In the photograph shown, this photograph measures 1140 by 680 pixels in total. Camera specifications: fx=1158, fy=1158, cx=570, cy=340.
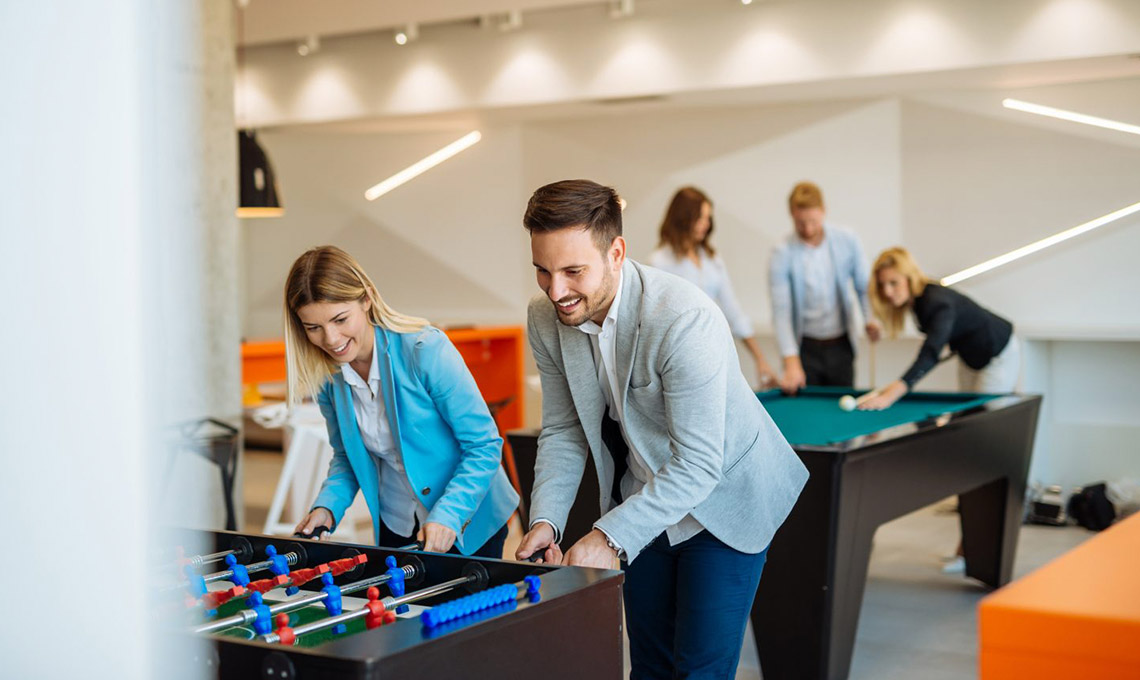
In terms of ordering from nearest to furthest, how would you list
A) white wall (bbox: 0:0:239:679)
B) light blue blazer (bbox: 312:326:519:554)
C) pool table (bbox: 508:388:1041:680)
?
white wall (bbox: 0:0:239:679)
light blue blazer (bbox: 312:326:519:554)
pool table (bbox: 508:388:1041:680)

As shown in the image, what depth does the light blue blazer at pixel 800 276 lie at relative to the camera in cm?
550

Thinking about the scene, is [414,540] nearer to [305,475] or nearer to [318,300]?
[318,300]

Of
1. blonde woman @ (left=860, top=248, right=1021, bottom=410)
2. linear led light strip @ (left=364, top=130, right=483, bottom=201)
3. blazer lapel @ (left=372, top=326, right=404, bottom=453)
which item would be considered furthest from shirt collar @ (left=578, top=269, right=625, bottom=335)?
linear led light strip @ (left=364, top=130, right=483, bottom=201)

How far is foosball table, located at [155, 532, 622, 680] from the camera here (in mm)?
1509

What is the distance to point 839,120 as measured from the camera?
6793mm

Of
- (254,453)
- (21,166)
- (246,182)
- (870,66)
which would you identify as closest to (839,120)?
(870,66)

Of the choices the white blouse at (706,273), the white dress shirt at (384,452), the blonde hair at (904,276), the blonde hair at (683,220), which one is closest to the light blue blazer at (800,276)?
the white blouse at (706,273)

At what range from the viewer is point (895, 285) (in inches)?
190

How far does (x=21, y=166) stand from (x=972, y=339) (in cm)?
460

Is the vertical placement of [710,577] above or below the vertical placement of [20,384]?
below

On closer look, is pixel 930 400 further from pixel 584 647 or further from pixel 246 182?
pixel 246 182

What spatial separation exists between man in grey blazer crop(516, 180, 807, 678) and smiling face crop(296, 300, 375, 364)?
0.39 metres

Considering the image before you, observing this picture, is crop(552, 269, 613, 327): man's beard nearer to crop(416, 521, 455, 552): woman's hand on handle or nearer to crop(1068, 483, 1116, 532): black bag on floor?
crop(416, 521, 455, 552): woman's hand on handle

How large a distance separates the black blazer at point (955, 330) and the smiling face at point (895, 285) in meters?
0.05
